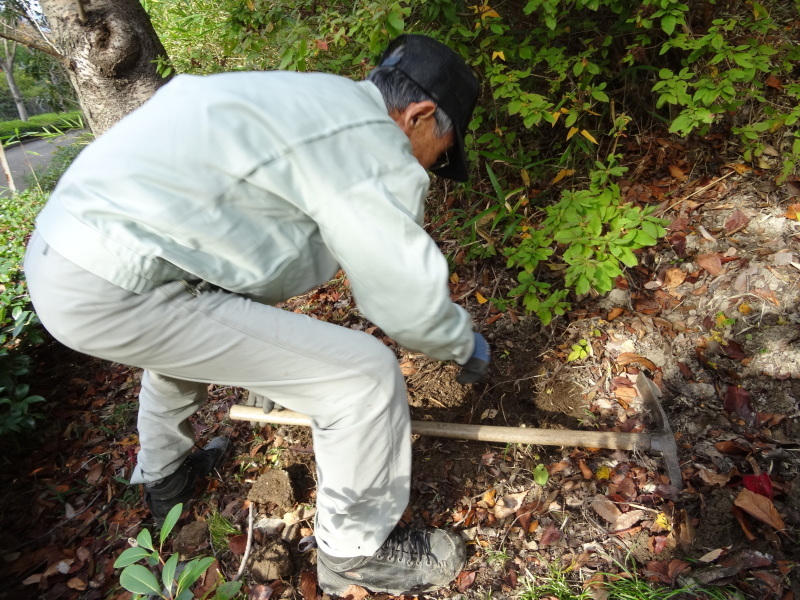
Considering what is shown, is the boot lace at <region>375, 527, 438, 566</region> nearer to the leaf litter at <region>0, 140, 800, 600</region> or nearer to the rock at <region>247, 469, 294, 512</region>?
the leaf litter at <region>0, 140, 800, 600</region>

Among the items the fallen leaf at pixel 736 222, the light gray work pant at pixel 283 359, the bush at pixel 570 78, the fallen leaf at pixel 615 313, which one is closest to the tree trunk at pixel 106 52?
the bush at pixel 570 78

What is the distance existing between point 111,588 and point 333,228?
6.43 feet

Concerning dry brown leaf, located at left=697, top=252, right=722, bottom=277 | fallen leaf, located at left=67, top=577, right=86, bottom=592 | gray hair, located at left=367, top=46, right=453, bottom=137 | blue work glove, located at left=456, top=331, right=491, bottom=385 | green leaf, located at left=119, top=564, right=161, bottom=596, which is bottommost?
fallen leaf, located at left=67, top=577, right=86, bottom=592

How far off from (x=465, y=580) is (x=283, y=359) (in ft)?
3.91

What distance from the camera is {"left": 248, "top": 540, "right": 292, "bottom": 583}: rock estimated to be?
2.00 m

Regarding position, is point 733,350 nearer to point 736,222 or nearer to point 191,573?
point 736,222

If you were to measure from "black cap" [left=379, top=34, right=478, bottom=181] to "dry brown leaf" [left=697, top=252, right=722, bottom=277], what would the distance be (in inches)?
70.8

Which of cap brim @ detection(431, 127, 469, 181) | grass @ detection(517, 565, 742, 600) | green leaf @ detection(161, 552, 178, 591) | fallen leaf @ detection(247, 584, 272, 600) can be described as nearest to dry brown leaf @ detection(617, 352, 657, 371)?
grass @ detection(517, 565, 742, 600)

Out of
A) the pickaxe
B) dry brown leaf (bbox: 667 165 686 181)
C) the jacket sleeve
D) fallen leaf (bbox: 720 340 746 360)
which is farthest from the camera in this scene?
dry brown leaf (bbox: 667 165 686 181)

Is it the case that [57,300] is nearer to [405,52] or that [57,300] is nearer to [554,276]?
[405,52]

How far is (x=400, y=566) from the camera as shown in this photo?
1887 mm

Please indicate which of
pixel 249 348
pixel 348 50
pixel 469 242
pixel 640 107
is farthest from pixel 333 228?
pixel 640 107

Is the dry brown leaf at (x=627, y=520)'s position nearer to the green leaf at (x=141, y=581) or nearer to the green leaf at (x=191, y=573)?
the green leaf at (x=191, y=573)

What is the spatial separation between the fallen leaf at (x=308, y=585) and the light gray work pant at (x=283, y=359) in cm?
34
